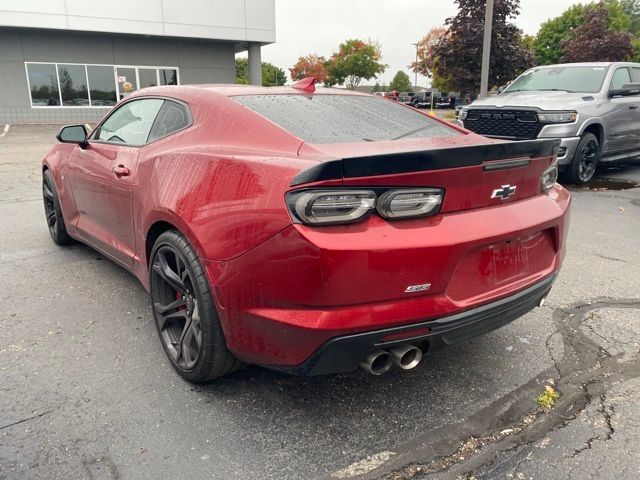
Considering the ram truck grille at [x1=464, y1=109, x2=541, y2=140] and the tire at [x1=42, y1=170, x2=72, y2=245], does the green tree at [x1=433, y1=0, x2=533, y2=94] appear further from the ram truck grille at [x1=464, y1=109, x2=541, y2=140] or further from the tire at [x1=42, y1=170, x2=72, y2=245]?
the tire at [x1=42, y1=170, x2=72, y2=245]

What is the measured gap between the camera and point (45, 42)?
852 inches

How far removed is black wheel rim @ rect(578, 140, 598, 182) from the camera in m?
8.16

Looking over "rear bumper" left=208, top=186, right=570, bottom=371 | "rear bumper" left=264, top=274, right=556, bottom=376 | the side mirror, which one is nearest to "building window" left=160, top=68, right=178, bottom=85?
the side mirror

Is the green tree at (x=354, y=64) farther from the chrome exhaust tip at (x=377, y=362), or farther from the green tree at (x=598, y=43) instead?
the chrome exhaust tip at (x=377, y=362)

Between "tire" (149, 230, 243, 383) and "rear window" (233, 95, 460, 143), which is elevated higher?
"rear window" (233, 95, 460, 143)

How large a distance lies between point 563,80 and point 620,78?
948mm

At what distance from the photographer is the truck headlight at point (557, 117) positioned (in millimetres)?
7680

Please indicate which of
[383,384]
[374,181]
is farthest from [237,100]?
[383,384]

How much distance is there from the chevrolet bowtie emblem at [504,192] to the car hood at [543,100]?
237 inches

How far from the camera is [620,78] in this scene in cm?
891

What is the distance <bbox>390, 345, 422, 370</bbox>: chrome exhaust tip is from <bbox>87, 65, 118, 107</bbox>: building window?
939 inches

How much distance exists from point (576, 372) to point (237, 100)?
2.36m

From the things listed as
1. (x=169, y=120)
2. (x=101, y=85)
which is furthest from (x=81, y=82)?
(x=169, y=120)

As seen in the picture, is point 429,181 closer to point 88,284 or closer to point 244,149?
point 244,149
